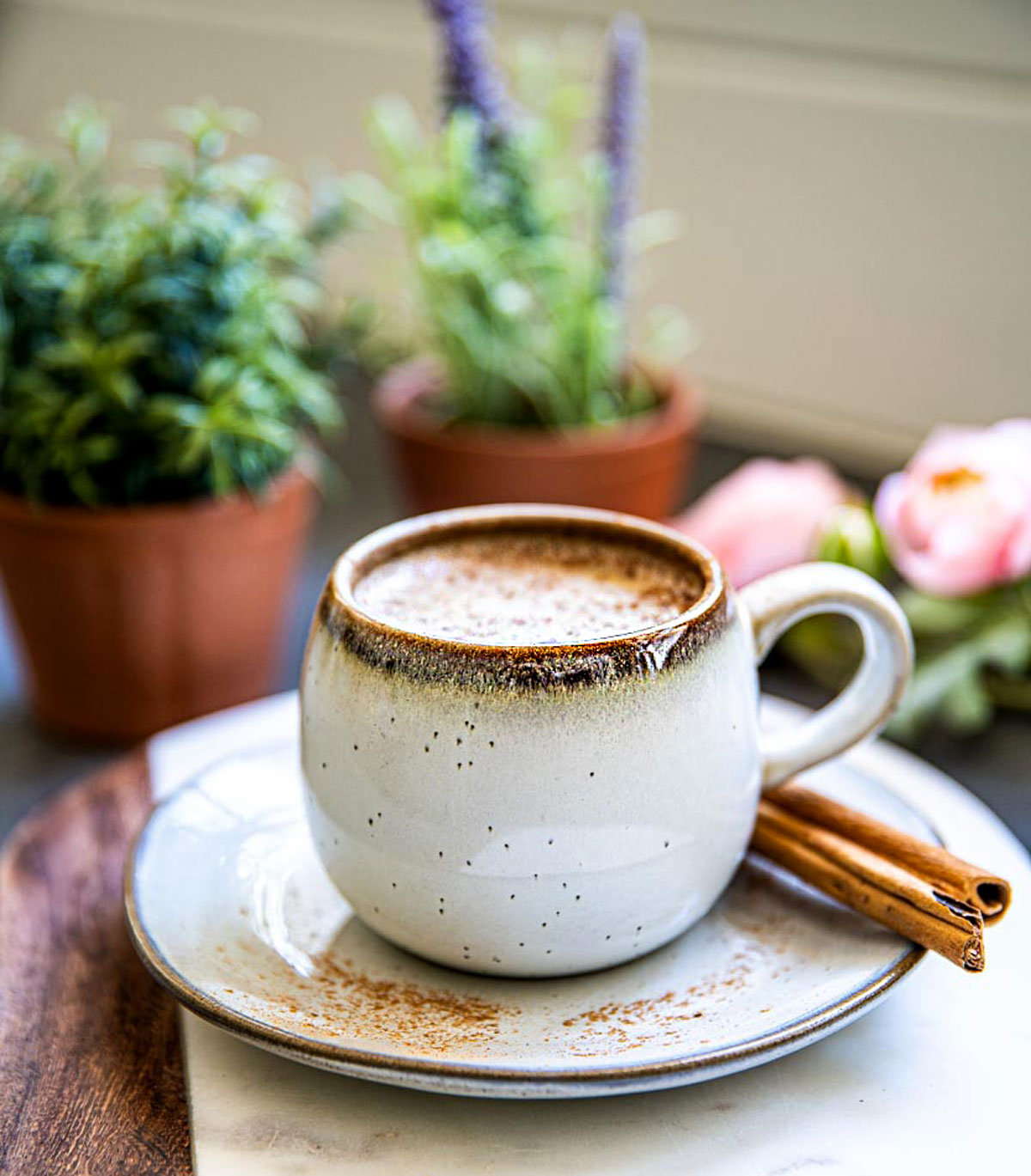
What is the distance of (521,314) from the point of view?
0.91 m

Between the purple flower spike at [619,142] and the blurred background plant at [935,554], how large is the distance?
0.57ft

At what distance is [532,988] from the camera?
473 mm

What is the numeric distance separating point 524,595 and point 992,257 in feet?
2.13

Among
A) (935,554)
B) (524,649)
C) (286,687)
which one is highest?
(524,649)

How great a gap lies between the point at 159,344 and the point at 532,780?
35 cm

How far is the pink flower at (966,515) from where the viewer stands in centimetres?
71

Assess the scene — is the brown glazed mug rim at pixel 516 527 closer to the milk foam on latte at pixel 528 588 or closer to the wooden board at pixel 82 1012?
the milk foam on latte at pixel 528 588

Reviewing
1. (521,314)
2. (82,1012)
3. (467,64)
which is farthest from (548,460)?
(82,1012)

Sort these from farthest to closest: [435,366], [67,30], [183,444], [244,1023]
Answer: [67,30]
[435,366]
[183,444]
[244,1023]

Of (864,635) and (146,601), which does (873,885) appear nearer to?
(864,635)

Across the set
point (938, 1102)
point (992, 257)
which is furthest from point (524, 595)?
point (992, 257)

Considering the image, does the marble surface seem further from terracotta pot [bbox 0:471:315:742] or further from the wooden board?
terracotta pot [bbox 0:471:315:742]

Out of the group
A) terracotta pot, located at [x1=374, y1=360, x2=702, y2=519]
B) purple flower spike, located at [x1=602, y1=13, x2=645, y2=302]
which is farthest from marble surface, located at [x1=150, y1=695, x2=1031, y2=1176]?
purple flower spike, located at [x1=602, y1=13, x2=645, y2=302]

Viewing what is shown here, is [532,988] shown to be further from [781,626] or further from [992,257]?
[992,257]
